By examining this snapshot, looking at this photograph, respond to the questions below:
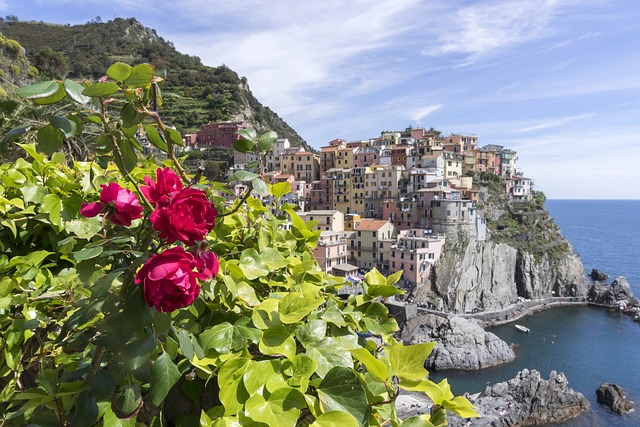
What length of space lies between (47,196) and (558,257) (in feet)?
142

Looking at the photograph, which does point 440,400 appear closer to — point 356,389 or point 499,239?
point 356,389

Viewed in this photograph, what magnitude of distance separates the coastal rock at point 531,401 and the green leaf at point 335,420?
19.2 m

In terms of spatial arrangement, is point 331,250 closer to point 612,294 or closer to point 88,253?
point 612,294

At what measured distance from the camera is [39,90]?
68 cm

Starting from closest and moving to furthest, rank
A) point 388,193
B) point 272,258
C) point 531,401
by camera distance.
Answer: point 272,258, point 531,401, point 388,193

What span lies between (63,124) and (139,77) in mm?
157

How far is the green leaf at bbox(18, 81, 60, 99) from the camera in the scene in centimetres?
65

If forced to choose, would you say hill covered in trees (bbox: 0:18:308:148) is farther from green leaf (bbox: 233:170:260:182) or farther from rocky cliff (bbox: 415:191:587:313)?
green leaf (bbox: 233:170:260:182)

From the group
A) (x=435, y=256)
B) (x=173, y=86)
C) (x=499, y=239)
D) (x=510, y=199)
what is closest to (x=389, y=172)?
(x=435, y=256)

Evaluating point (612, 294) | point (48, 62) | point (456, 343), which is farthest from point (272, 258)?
point (48, 62)

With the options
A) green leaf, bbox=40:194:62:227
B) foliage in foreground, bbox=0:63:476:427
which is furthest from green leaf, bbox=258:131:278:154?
green leaf, bbox=40:194:62:227

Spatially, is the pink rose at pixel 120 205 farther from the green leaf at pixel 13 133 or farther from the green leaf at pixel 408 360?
the green leaf at pixel 408 360

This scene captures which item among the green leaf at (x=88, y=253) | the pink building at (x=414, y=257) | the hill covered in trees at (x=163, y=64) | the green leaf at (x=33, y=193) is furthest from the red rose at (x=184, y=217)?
the hill covered in trees at (x=163, y=64)

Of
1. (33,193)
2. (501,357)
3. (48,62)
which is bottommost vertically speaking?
(501,357)
